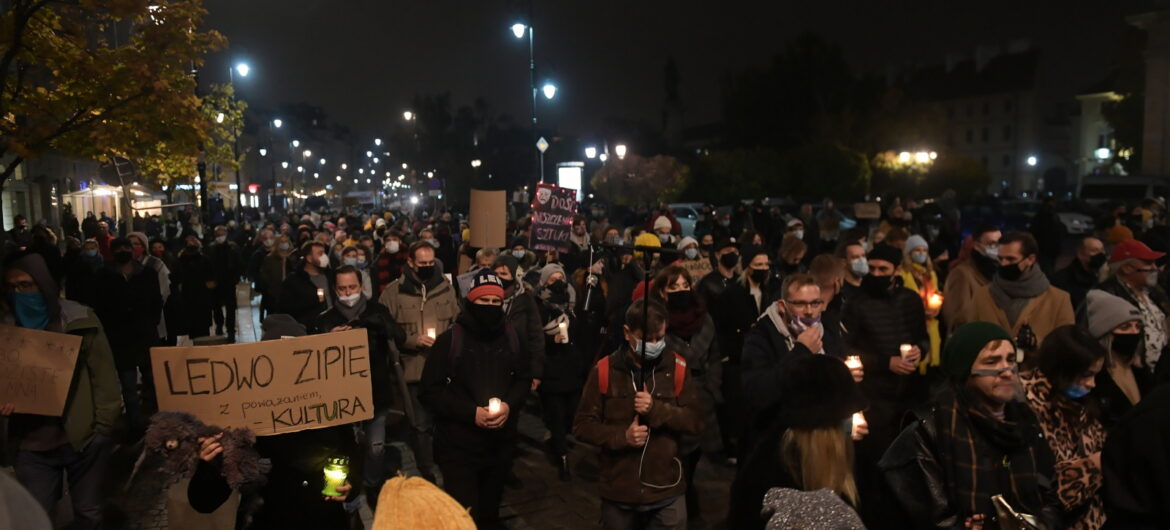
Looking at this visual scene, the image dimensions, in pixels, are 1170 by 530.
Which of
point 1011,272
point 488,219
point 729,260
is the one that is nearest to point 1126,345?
point 1011,272

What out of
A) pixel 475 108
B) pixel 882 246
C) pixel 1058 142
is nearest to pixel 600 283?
pixel 882 246

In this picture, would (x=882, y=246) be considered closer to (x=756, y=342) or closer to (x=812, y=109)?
(x=756, y=342)

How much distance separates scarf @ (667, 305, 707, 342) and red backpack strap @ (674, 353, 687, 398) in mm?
1612

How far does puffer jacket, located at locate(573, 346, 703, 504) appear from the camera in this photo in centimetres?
455

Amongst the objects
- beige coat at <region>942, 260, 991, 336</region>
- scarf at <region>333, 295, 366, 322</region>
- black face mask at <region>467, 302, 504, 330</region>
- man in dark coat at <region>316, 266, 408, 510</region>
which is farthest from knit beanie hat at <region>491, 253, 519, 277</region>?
beige coat at <region>942, 260, 991, 336</region>

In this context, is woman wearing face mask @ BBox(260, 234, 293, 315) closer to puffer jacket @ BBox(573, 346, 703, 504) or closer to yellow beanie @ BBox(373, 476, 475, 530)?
puffer jacket @ BBox(573, 346, 703, 504)

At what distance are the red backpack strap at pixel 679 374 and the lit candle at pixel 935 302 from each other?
12.5 feet

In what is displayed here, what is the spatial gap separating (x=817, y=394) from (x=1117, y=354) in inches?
132

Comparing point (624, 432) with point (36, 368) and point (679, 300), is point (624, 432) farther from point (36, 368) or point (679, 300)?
point (36, 368)

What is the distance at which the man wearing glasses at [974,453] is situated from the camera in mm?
3477

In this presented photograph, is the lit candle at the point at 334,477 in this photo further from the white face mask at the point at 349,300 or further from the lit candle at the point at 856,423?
the lit candle at the point at 856,423

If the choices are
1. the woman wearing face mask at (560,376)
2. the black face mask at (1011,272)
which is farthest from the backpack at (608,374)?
the black face mask at (1011,272)

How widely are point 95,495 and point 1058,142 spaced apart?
11217 cm

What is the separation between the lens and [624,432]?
4.56m
